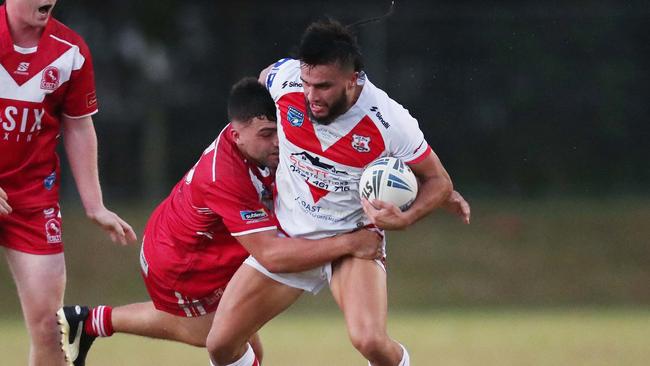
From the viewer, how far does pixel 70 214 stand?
1778 cm

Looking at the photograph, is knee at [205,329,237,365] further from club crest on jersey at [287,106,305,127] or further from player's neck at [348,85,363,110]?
player's neck at [348,85,363,110]

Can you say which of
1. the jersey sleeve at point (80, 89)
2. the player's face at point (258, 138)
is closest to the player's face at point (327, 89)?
the player's face at point (258, 138)

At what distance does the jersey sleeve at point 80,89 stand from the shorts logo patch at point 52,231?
0.63m

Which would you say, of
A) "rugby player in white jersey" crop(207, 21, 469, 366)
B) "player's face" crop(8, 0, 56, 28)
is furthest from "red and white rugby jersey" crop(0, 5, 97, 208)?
"rugby player in white jersey" crop(207, 21, 469, 366)

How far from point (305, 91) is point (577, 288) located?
423 inches

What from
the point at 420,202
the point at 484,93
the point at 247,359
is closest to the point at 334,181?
the point at 420,202

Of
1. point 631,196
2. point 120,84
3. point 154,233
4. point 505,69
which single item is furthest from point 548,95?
point 154,233

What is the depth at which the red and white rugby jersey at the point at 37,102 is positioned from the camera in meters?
6.95

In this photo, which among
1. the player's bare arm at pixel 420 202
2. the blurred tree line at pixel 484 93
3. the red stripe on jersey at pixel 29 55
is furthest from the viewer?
the blurred tree line at pixel 484 93

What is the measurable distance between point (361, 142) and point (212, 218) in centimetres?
112

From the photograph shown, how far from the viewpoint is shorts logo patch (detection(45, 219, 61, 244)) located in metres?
7.20

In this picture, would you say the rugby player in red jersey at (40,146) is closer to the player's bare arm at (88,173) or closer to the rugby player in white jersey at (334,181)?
the player's bare arm at (88,173)

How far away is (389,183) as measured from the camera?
651 cm

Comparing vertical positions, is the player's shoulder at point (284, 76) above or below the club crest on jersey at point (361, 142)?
above
